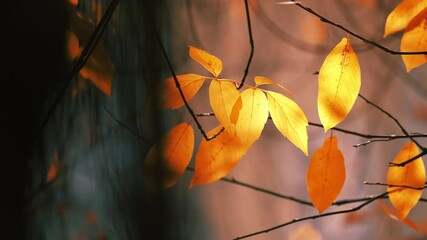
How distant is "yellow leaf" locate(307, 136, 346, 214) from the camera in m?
0.59

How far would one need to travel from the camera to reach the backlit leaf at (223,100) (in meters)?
0.52

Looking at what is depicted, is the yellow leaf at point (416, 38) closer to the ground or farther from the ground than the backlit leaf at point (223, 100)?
farther from the ground

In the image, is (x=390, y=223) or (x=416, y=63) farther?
(x=390, y=223)

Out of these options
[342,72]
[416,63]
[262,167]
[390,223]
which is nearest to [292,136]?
[342,72]

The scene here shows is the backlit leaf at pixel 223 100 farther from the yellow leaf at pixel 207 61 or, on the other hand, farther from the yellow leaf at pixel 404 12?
the yellow leaf at pixel 404 12

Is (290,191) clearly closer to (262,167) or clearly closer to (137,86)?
(262,167)

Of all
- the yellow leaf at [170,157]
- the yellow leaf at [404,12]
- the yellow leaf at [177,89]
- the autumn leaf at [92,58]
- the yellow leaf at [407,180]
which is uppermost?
the yellow leaf at [404,12]

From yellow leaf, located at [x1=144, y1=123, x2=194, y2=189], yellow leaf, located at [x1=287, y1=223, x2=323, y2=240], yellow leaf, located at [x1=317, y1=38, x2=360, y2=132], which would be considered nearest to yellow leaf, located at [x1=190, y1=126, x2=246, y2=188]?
yellow leaf, located at [x1=144, y1=123, x2=194, y2=189]

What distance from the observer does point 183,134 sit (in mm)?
579

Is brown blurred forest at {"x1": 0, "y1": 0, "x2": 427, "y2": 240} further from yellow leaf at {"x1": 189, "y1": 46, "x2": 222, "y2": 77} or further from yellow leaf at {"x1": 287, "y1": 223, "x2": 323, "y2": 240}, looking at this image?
yellow leaf at {"x1": 287, "y1": 223, "x2": 323, "y2": 240}

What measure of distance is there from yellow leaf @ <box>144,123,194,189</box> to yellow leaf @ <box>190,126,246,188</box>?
0.08 feet

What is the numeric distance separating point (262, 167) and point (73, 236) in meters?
0.49

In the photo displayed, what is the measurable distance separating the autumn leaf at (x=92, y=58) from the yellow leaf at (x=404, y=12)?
0.34 m

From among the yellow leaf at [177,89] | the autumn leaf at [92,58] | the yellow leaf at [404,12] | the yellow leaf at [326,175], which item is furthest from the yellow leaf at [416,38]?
the autumn leaf at [92,58]
